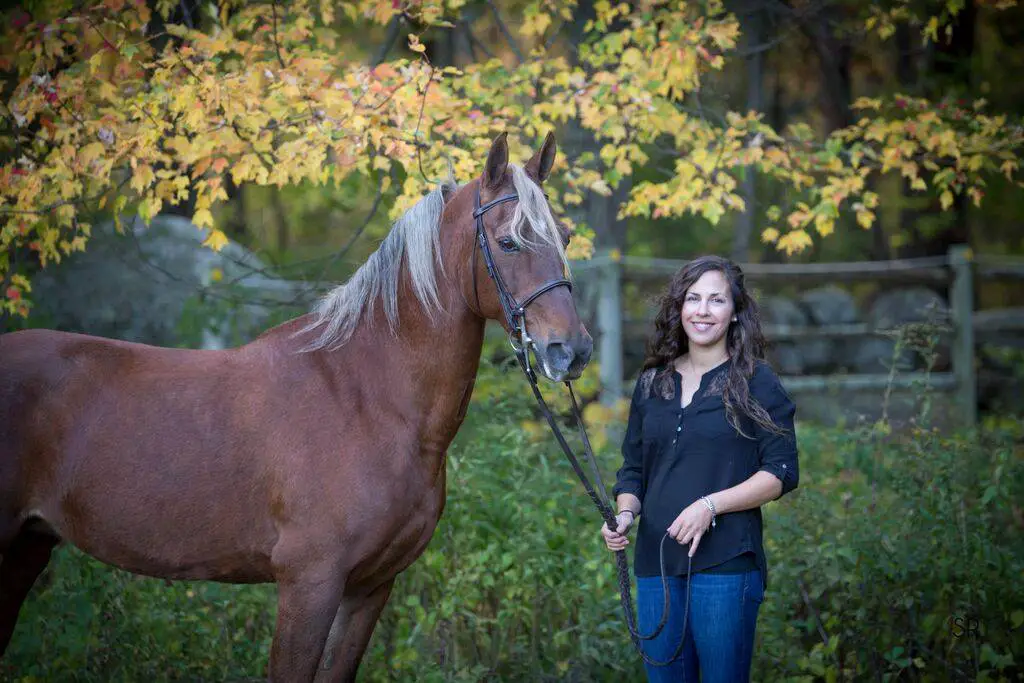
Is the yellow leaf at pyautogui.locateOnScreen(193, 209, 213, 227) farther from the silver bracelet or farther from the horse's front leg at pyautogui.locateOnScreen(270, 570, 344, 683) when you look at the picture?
the silver bracelet

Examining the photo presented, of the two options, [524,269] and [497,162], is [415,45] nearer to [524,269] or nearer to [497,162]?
[497,162]

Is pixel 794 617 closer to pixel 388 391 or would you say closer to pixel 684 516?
pixel 684 516

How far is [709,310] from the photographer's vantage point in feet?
9.57

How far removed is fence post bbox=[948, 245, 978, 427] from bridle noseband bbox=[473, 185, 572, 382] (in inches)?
258

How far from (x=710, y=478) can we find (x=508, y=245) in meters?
0.98

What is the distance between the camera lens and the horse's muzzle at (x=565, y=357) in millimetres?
2637

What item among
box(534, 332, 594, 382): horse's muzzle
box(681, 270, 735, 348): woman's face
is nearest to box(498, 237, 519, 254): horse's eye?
box(534, 332, 594, 382): horse's muzzle

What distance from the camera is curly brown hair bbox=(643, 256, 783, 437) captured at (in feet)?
9.32

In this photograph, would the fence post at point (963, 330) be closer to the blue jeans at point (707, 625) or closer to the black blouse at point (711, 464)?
the black blouse at point (711, 464)

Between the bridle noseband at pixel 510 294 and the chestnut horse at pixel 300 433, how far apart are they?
0.05 feet

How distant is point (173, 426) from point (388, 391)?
73cm

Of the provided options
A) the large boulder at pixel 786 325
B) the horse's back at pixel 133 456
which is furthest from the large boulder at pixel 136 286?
the large boulder at pixel 786 325

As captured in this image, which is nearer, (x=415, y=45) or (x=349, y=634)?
(x=349, y=634)

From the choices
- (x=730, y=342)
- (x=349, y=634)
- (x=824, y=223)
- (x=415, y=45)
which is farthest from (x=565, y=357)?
(x=824, y=223)
